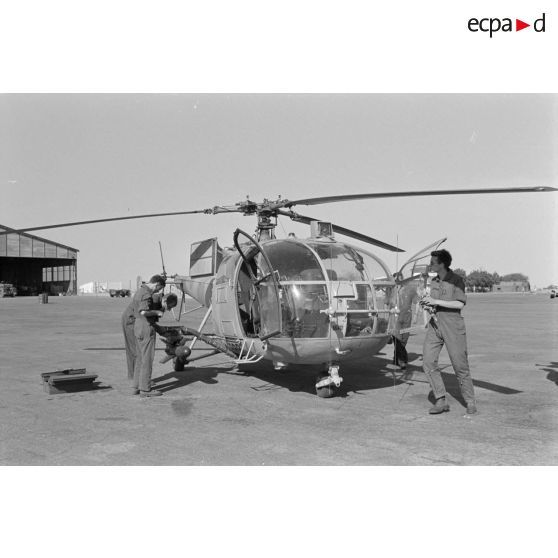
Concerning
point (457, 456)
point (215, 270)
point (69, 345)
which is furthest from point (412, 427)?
point (69, 345)

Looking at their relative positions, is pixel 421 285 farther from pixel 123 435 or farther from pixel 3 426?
pixel 3 426

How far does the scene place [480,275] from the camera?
128m

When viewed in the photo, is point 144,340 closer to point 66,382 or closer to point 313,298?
point 66,382

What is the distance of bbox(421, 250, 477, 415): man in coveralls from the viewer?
641 centimetres

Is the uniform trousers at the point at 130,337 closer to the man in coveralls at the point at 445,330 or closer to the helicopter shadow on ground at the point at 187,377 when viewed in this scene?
the helicopter shadow on ground at the point at 187,377

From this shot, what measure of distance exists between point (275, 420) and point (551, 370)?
6.09 m

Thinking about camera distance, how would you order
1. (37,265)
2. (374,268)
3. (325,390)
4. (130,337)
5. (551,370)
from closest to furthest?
(325,390)
(374,268)
(130,337)
(551,370)
(37,265)

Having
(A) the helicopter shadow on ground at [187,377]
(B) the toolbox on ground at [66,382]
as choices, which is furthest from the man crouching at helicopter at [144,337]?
(B) the toolbox on ground at [66,382]

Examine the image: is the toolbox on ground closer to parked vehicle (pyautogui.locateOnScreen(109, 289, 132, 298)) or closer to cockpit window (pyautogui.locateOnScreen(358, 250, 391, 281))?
cockpit window (pyautogui.locateOnScreen(358, 250, 391, 281))

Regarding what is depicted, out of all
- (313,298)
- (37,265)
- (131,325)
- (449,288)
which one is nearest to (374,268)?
(313,298)

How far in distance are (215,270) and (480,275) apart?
129 metres

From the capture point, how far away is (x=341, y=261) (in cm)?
745

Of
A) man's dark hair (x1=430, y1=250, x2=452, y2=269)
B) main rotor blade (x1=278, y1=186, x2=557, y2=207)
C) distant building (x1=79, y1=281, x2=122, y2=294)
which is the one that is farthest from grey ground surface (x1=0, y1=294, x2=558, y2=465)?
distant building (x1=79, y1=281, x2=122, y2=294)

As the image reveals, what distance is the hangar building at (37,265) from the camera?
71250mm
